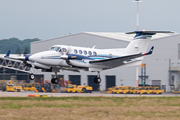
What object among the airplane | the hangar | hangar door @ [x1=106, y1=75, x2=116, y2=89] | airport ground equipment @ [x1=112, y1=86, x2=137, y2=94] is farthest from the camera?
hangar door @ [x1=106, y1=75, x2=116, y2=89]

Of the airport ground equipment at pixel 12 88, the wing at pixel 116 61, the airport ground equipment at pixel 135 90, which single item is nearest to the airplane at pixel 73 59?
the wing at pixel 116 61

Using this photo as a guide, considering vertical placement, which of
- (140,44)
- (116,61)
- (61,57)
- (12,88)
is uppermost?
(140,44)

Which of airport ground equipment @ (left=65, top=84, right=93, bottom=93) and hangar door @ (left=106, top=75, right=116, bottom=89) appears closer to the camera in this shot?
airport ground equipment @ (left=65, top=84, right=93, bottom=93)

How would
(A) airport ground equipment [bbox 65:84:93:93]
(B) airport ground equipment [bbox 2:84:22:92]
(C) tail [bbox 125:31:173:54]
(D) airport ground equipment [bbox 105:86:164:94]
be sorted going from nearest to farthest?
(C) tail [bbox 125:31:173:54], (D) airport ground equipment [bbox 105:86:164:94], (A) airport ground equipment [bbox 65:84:93:93], (B) airport ground equipment [bbox 2:84:22:92]

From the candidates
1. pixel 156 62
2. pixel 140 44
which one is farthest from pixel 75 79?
pixel 140 44

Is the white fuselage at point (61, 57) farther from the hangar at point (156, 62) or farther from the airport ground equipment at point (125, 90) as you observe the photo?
the hangar at point (156, 62)

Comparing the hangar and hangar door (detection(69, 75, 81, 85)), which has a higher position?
the hangar

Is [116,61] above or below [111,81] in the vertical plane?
above

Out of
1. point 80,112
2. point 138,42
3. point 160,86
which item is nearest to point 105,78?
point 160,86

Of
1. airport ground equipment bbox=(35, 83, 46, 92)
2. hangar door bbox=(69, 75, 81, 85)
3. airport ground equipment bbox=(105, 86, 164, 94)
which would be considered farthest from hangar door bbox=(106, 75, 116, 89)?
airport ground equipment bbox=(35, 83, 46, 92)

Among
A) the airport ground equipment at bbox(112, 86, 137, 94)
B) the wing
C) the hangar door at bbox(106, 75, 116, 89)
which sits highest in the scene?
the wing

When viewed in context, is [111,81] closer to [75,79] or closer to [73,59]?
[75,79]

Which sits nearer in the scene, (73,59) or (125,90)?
(73,59)

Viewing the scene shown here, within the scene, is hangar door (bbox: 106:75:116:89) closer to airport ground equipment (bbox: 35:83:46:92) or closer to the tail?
airport ground equipment (bbox: 35:83:46:92)
